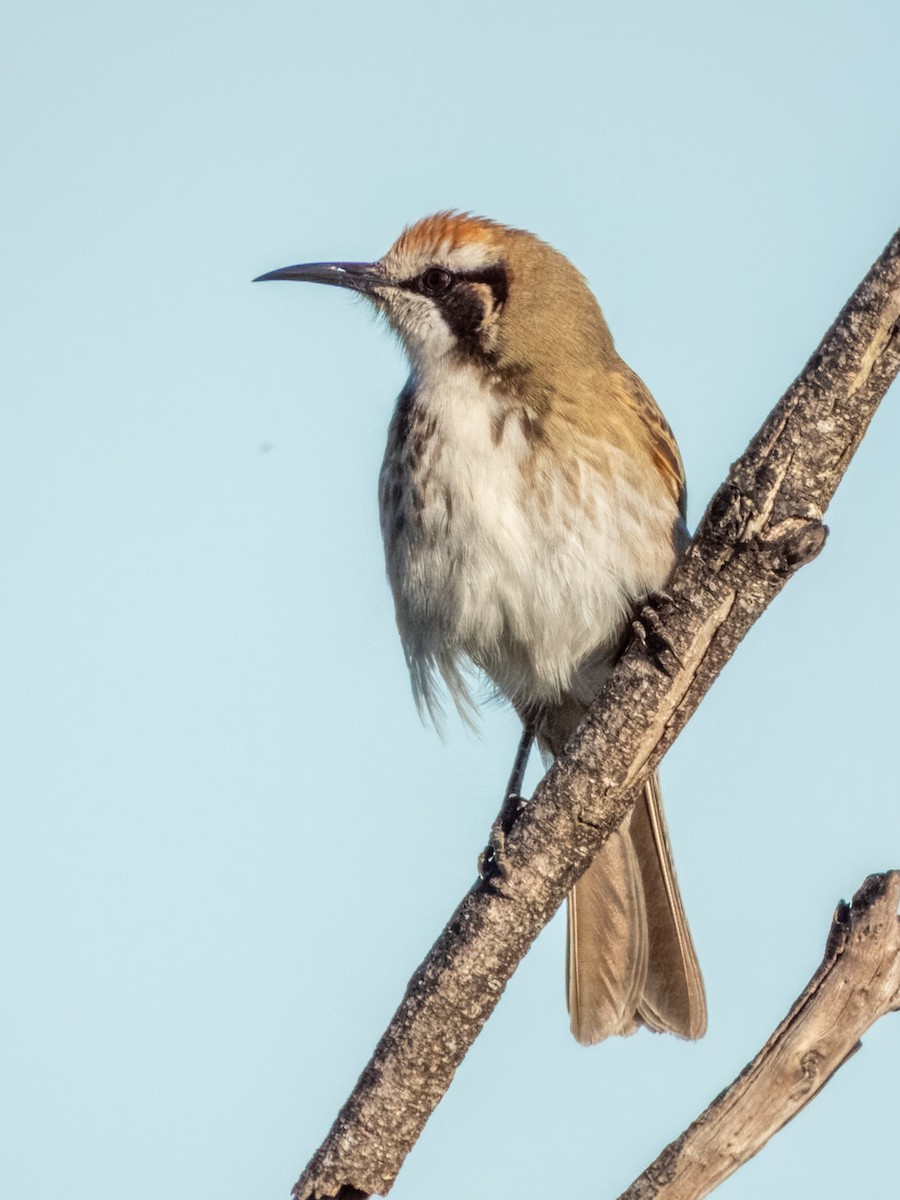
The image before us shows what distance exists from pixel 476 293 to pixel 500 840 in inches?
97.4

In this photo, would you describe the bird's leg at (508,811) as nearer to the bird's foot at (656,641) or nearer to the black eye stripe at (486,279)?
the bird's foot at (656,641)

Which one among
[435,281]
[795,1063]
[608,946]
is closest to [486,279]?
[435,281]

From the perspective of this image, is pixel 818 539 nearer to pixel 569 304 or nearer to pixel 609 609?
pixel 609 609

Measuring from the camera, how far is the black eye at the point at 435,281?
7.00 metres

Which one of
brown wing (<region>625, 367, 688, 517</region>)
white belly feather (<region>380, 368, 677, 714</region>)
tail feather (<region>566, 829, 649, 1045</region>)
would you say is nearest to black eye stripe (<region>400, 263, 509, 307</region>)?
white belly feather (<region>380, 368, 677, 714</region>)

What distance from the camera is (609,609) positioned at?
6.11 metres

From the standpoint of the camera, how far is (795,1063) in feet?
15.0

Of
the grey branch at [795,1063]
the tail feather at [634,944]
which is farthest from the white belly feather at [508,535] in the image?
the grey branch at [795,1063]

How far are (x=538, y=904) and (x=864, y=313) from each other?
227 cm

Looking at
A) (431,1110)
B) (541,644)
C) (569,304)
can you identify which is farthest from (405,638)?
(431,1110)

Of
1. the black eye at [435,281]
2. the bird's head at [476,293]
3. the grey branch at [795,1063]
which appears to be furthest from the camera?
the black eye at [435,281]

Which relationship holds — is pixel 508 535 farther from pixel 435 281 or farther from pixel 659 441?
pixel 435 281

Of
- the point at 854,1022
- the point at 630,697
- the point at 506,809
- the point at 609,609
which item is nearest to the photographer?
the point at 854,1022

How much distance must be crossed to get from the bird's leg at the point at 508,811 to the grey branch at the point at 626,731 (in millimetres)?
119
